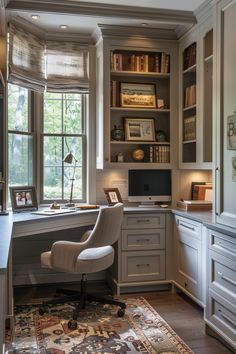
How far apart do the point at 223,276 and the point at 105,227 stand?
1.01 m

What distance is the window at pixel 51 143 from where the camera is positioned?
4270 millimetres

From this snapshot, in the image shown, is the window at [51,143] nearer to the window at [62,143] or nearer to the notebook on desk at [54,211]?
the window at [62,143]

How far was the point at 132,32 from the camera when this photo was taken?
Result: 13.8 ft

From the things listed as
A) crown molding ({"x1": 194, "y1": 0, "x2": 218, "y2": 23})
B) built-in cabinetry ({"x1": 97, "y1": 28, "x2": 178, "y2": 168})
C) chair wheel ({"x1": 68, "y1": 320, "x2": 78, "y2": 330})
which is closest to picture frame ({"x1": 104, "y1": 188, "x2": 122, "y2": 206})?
built-in cabinetry ({"x1": 97, "y1": 28, "x2": 178, "y2": 168})

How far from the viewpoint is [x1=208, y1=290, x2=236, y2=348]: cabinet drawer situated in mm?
2715

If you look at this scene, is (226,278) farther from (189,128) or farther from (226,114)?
(189,128)

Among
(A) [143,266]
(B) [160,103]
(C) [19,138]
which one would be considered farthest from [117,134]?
(A) [143,266]

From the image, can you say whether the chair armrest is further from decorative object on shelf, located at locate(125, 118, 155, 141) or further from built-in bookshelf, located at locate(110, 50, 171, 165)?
decorative object on shelf, located at locate(125, 118, 155, 141)

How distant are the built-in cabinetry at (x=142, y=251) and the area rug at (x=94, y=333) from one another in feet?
1.41

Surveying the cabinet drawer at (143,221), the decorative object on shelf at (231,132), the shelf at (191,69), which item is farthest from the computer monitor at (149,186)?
the decorative object on shelf at (231,132)

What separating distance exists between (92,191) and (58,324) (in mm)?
1635

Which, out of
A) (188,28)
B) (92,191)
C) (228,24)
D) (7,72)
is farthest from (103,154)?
(228,24)

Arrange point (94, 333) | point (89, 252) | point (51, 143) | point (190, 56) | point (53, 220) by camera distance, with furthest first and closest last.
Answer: point (51, 143)
point (190, 56)
point (53, 220)
point (89, 252)
point (94, 333)

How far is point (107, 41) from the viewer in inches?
164
